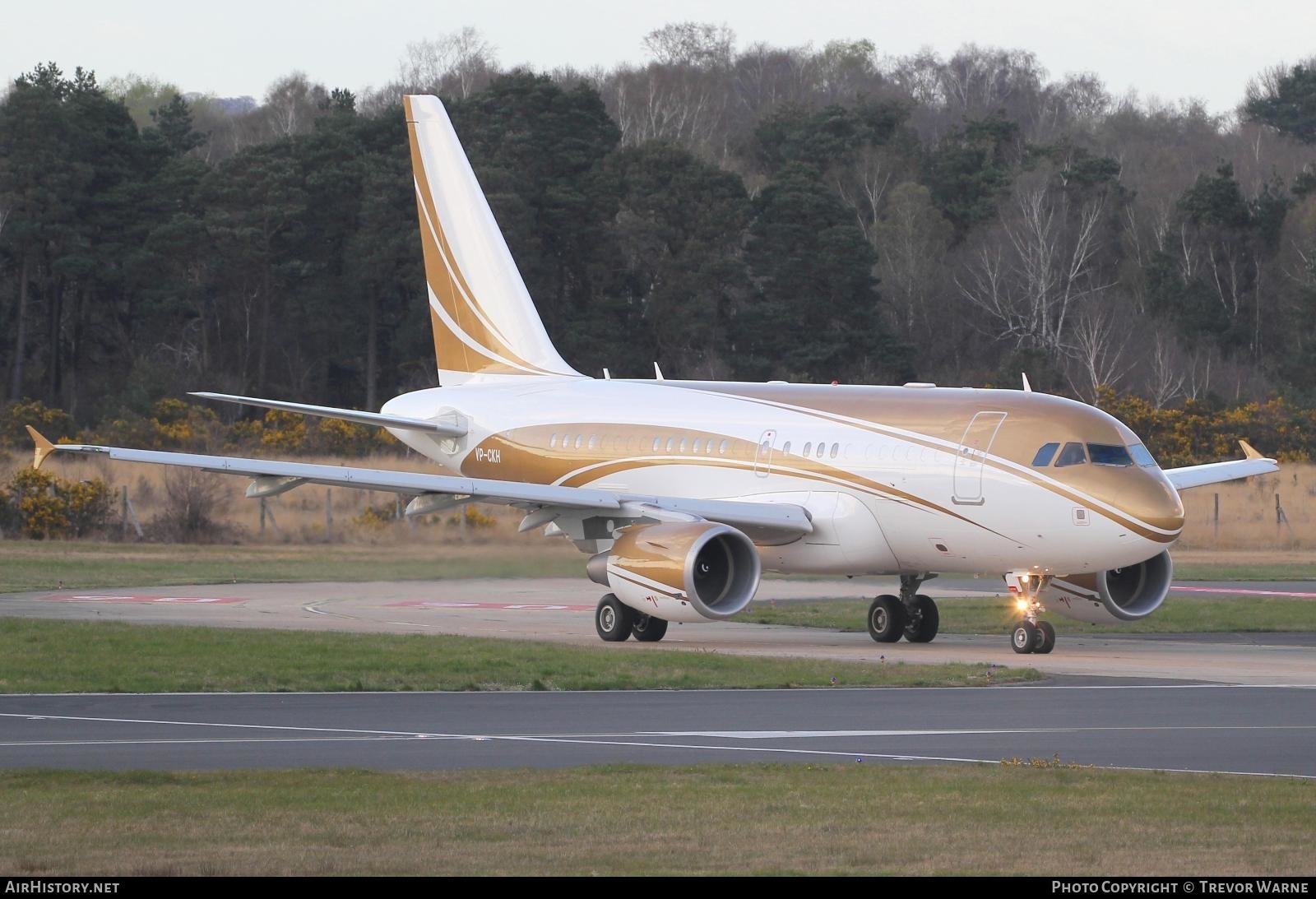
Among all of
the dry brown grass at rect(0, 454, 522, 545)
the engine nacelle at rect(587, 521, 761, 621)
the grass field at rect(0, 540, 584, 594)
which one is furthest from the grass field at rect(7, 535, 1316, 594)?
the engine nacelle at rect(587, 521, 761, 621)

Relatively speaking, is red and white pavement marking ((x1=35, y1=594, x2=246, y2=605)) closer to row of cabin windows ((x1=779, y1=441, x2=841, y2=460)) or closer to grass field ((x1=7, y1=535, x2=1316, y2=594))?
grass field ((x1=7, y1=535, x2=1316, y2=594))

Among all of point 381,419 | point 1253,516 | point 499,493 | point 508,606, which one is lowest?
point 508,606

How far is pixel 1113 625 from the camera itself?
31.7m

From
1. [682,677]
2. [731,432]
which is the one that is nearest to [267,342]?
[731,432]

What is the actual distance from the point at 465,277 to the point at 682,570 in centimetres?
1185

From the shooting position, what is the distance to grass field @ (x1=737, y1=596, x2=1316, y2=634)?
30406mm

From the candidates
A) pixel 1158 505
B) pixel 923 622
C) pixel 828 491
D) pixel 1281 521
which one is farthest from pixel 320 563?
pixel 1281 521

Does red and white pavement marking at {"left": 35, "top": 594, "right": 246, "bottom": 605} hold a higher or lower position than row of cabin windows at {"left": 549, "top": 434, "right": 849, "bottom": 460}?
lower

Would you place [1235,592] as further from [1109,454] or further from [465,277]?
[465,277]

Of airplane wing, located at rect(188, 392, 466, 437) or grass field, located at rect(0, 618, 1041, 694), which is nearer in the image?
grass field, located at rect(0, 618, 1041, 694)

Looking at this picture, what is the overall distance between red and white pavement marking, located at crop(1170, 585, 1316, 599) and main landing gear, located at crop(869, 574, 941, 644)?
9.56 metres

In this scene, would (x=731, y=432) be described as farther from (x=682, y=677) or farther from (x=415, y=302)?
(x=415, y=302)

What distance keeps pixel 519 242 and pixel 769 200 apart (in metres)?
11.1

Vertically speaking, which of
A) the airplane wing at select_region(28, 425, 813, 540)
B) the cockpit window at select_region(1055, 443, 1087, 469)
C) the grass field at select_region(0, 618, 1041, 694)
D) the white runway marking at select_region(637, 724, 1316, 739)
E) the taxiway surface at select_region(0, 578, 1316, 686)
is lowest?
the taxiway surface at select_region(0, 578, 1316, 686)
